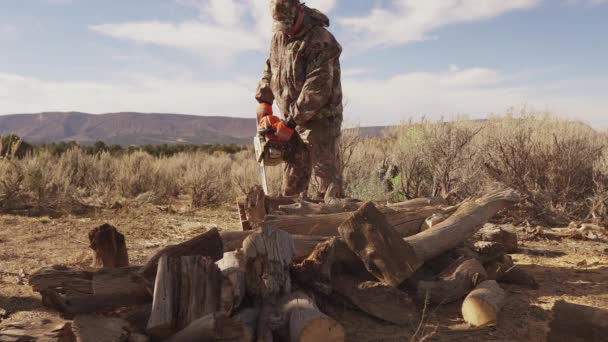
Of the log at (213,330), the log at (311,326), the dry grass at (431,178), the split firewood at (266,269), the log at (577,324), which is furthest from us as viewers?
the dry grass at (431,178)

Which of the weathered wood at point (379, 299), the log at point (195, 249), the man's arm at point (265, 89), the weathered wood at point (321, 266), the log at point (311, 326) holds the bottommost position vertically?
the weathered wood at point (379, 299)

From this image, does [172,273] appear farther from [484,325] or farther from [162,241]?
[162,241]

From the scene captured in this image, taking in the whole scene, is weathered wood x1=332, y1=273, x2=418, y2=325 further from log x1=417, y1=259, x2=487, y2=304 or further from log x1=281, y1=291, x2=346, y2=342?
log x1=281, y1=291, x2=346, y2=342

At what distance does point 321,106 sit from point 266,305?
9.78ft

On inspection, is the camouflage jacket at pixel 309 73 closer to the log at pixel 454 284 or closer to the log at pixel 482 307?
the log at pixel 454 284

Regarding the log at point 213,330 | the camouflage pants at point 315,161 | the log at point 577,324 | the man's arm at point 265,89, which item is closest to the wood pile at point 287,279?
the log at point 213,330

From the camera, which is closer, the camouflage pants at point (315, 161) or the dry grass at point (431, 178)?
the camouflage pants at point (315, 161)

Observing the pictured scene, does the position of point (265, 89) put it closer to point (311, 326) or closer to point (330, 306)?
point (330, 306)

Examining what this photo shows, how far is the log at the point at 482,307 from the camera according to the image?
323cm

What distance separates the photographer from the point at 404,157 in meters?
9.06

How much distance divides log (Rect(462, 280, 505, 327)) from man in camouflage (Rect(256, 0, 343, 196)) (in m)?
2.67

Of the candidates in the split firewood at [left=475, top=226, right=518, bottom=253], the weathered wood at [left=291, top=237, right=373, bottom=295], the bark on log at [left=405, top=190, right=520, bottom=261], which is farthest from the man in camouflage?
the weathered wood at [left=291, top=237, right=373, bottom=295]

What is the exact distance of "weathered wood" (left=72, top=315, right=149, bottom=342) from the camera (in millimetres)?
2545

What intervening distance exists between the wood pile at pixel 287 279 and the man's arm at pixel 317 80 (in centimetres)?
142
